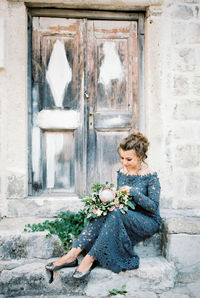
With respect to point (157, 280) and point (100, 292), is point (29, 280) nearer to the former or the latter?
point (100, 292)

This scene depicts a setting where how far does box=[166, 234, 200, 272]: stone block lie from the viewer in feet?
8.51

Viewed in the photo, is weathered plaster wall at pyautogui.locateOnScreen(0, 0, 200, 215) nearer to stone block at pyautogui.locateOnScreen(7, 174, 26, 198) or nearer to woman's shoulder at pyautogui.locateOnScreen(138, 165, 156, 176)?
stone block at pyautogui.locateOnScreen(7, 174, 26, 198)

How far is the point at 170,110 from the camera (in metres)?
3.27

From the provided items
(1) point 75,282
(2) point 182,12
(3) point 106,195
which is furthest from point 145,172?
(2) point 182,12

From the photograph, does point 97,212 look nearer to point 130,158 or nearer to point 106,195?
point 106,195

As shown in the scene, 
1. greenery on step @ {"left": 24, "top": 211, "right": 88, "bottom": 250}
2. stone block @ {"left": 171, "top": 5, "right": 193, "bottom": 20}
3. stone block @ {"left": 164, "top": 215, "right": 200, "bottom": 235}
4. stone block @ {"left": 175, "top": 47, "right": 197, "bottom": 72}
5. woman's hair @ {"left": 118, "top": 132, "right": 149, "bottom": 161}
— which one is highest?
stone block @ {"left": 171, "top": 5, "right": 193, "bottom": 20}

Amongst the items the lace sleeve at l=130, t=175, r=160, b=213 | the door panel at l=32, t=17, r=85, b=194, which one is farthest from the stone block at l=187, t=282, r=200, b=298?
the door panel at l=32, t=17, r=85, b=194

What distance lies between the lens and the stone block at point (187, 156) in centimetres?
326

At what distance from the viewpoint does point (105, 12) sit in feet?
11.4

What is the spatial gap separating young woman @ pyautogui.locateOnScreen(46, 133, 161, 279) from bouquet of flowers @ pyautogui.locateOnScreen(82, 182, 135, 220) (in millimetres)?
44

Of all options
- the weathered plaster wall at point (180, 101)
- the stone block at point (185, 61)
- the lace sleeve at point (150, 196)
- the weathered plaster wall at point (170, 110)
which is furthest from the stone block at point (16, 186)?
the stone block at point (185, 61)

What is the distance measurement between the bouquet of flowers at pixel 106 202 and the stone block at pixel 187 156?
990mm

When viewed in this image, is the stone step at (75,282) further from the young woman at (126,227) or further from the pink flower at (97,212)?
the pink flower at (97,212)

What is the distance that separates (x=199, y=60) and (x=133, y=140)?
1365mm
